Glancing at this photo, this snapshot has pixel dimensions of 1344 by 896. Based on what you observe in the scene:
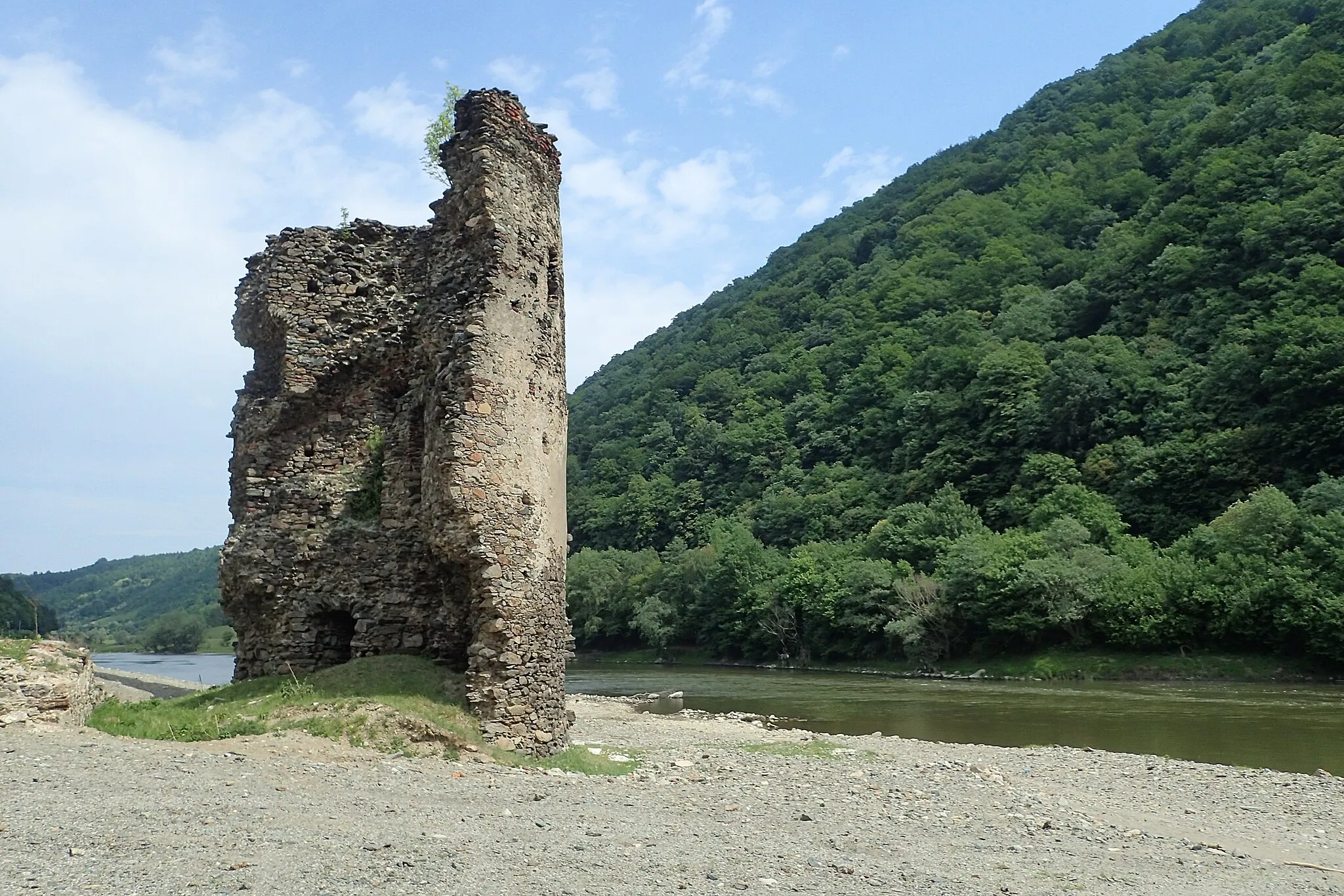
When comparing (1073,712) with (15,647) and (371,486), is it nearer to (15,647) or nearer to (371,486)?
(371,486)

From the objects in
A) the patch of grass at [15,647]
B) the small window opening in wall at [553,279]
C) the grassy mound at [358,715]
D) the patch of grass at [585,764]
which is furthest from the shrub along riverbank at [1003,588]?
the patch of grass at [15,647]

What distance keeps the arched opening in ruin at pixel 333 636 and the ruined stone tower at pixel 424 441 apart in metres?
0.04

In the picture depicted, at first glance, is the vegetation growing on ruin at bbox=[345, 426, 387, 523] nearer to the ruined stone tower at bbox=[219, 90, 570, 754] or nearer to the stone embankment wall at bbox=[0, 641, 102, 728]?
the ruined stone tower at bbox=[219, 90, 570, 754]

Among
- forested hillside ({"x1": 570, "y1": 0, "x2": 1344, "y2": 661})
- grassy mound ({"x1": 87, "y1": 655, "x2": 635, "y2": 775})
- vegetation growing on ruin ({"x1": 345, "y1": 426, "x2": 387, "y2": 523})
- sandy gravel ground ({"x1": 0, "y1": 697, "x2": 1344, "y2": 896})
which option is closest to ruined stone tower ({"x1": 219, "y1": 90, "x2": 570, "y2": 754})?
vegetation growing on ruin ({"x1": 345, "y1": 426, "x2": 387, "y2": 523})

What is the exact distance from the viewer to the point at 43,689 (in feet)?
33.8

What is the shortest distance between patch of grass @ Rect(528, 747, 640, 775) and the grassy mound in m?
0.02

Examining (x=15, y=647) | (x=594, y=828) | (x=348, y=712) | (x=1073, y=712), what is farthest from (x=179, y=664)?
(x=594, y=828)

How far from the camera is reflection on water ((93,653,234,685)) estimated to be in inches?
2355

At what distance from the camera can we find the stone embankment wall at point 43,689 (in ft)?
32.8

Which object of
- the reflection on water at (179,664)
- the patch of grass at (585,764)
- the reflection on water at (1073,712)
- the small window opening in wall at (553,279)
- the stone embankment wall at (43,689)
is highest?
the small window opening in wall at (553,279)

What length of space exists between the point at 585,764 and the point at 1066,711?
62.5 ft

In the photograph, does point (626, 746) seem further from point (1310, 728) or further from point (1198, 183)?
point (1198, 183)

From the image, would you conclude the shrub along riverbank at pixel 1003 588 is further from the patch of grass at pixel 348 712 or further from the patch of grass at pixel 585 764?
the patch of grass at pixel 348 712

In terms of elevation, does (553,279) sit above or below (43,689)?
above
